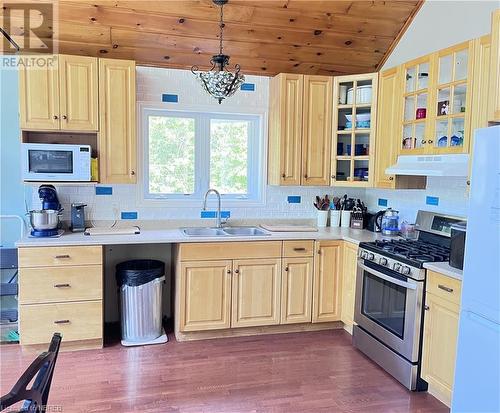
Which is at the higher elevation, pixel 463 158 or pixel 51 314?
pixel 463 158

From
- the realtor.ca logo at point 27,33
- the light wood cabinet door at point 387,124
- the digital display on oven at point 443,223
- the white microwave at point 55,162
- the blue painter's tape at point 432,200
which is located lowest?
the digital display on oven at point 443,223

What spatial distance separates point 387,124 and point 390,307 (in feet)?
5.06

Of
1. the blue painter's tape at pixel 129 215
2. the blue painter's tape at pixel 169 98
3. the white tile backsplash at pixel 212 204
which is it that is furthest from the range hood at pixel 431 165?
the blue painter's tape at pixel 129 215

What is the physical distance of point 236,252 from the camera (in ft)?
11.5

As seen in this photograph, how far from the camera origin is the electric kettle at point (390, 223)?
3.84m

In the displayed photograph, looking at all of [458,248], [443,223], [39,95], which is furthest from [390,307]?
[39,95]

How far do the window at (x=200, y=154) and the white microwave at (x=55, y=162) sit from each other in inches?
25.1

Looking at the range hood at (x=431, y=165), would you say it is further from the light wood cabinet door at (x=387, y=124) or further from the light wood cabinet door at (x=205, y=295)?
the light wood cabinet door at (x=205, y=295)

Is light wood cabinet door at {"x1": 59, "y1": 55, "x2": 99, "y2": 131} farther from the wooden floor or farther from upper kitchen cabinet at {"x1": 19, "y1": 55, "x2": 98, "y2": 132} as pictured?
the wooden floor

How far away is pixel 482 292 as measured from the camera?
2.05 meters

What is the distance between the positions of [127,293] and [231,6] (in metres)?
2.40

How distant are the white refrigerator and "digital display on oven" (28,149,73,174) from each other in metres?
2.84

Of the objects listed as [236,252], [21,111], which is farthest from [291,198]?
[21,111]

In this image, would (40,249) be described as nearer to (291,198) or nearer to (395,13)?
(291,198)
